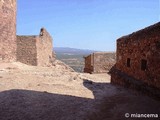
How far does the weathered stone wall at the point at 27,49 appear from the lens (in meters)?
19.6

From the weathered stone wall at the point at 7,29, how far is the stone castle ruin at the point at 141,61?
6.91 m

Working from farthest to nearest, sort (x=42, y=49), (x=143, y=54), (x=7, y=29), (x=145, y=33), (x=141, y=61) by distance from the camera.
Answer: (x=42, y=49)
(x=7, y=29)
(x=141, y=61)
(x=143, y=54)
(x=145, y=33)

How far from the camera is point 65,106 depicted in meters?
6.88

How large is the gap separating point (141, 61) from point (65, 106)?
13.0 ft

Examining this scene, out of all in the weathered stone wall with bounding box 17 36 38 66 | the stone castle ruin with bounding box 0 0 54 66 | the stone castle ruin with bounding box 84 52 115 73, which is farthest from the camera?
the stone castle ruin with bounding box 84 52 115 73

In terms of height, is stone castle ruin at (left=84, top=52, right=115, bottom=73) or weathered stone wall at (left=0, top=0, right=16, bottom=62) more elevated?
weathered stone wall at (left=0, top=0, right=16, bottom=62)

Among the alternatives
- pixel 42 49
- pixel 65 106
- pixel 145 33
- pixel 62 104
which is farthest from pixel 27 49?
pixel 65 106

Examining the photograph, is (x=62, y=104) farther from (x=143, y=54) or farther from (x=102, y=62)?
(x=102, y=62)

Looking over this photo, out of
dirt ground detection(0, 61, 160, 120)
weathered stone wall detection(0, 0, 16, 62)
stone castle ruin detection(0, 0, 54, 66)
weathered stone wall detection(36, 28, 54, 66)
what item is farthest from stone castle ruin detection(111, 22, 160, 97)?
weathered stone wall detection(36, 28, 54, 66)

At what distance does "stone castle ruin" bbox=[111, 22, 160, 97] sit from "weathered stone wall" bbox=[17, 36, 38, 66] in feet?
30.1

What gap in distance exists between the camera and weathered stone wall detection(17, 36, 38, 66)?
19578 millimetres

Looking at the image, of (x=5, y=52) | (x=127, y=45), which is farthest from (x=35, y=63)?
(x=127, y=45)

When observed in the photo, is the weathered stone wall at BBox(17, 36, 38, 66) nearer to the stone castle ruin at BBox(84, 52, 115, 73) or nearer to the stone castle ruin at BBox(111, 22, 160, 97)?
the stone castle ruin at BBox(84, 52, 115, 73)

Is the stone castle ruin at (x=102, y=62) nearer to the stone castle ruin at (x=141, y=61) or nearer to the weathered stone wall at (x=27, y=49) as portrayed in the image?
the weathered stone wall at (x=27, y=49)
